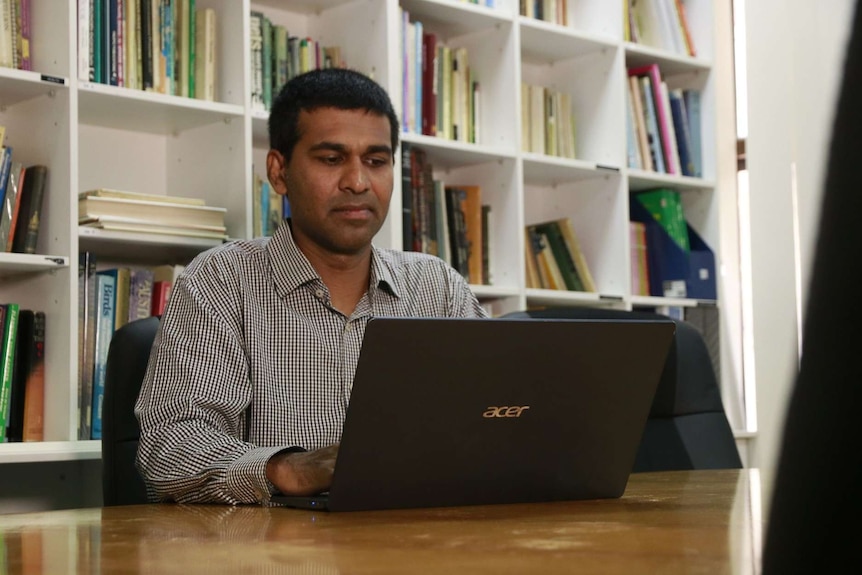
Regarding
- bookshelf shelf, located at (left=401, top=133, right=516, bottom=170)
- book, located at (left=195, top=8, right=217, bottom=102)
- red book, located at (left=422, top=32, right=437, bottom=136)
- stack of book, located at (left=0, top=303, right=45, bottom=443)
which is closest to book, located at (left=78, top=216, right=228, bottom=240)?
stack of book, located at (left=0, top=303, right=45, bottom=443)

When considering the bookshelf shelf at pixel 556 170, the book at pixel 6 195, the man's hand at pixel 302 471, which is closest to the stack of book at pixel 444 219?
the bookshelf shelf at pixel 556 170

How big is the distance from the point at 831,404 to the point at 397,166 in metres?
2.78

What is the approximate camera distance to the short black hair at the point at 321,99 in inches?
80.5

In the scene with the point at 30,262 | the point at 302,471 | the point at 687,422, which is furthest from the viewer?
the point at 30,262

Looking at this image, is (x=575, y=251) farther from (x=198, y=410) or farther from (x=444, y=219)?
(x=198, y=410)

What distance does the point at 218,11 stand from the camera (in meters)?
2.77

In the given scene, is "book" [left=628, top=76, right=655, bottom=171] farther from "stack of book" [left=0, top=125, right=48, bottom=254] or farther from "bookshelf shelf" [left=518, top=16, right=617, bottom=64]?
"stack of book" [left=0, top=125, right=48, bottom=254]

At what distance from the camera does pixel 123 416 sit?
5.58 feet

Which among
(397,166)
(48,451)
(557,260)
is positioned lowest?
(48,451)

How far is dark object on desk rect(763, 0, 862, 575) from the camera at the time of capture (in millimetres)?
151

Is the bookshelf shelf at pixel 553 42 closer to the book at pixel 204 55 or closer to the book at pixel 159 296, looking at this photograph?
the book at pixel 204 55

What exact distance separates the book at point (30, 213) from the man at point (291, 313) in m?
0.62

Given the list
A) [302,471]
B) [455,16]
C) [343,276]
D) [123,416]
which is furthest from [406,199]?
[302,471]

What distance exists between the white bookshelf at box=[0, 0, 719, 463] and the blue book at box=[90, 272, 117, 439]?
8 centimetres
